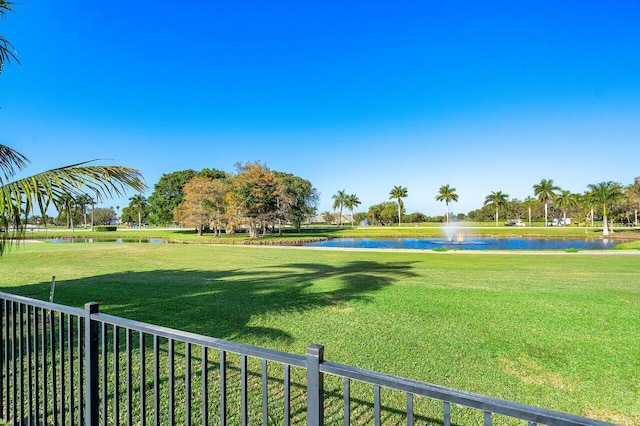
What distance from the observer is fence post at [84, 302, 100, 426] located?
8.34 ft

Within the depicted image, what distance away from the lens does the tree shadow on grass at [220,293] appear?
6094 millimetres

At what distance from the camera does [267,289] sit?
8.75 meters

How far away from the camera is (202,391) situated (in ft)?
6.93

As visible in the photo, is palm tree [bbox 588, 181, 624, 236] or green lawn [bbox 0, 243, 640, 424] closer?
green lawn [bbox 0, 243, 640, 424]

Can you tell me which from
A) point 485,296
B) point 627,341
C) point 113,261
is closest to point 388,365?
point 627,341

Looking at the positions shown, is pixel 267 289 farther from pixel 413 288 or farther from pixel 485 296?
pixel 485 296

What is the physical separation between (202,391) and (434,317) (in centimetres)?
500

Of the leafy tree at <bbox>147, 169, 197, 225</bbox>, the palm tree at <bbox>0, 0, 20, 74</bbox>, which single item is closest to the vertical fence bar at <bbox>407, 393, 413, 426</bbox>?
the palm tree at <bbox>0, 0, 20, 74</bbox>

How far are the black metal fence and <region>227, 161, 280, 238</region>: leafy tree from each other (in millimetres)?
30528

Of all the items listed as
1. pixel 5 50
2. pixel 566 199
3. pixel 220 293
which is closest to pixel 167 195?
pixel 220 293

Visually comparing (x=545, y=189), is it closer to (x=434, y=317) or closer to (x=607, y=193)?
(x=607, y=193)

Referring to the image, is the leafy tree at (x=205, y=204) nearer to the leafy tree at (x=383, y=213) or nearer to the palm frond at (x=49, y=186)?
the palm frond at (x=49, y=186)

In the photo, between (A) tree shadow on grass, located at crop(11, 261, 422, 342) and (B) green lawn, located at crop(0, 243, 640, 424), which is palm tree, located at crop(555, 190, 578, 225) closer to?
(B) green lawn, located at crop(0, 243, 640, 424)

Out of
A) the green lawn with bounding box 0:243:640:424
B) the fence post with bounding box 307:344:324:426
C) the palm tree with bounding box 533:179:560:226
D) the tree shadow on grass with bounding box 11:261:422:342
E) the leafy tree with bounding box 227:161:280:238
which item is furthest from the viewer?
the palm tree with bounding box 533:179:560:226
